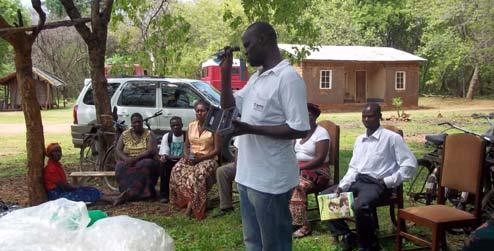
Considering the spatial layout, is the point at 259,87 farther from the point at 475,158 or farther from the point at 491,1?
the point at 491,1

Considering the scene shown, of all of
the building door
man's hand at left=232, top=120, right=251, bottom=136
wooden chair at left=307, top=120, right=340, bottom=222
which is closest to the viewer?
man's hand at left=232, top=120, right=251, bottom=136

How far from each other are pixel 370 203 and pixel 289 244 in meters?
1.69

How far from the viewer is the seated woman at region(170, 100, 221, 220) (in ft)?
20.2

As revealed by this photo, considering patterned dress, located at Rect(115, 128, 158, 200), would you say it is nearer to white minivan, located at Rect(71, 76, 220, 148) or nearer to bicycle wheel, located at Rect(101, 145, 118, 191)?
bicycle wheel, located at Rect(101, 145, 118, 191)

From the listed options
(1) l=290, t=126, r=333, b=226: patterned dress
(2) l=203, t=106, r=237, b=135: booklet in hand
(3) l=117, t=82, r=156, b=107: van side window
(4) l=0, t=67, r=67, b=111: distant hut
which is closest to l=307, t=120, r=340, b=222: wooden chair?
(1) l=290, t=126, r=333, b=226: patterned dress

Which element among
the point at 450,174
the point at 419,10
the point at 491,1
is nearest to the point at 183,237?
the point at 450,174

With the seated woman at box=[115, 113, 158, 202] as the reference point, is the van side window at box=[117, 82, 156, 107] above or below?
above

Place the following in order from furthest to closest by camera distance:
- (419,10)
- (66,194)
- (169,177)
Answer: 1. (419,10)
2. (169,177)
3. (66,194)

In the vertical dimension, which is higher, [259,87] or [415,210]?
[259,87]

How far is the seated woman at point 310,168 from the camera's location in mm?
5180

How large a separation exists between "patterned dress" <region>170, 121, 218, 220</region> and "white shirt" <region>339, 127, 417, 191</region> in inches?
77.7

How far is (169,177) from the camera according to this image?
7023mm

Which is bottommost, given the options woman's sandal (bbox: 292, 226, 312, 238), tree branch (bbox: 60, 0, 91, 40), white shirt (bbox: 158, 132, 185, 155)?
woman's sandal (bbox: 292, 226, 312, 238)

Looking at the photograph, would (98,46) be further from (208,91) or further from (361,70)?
(361,70)
